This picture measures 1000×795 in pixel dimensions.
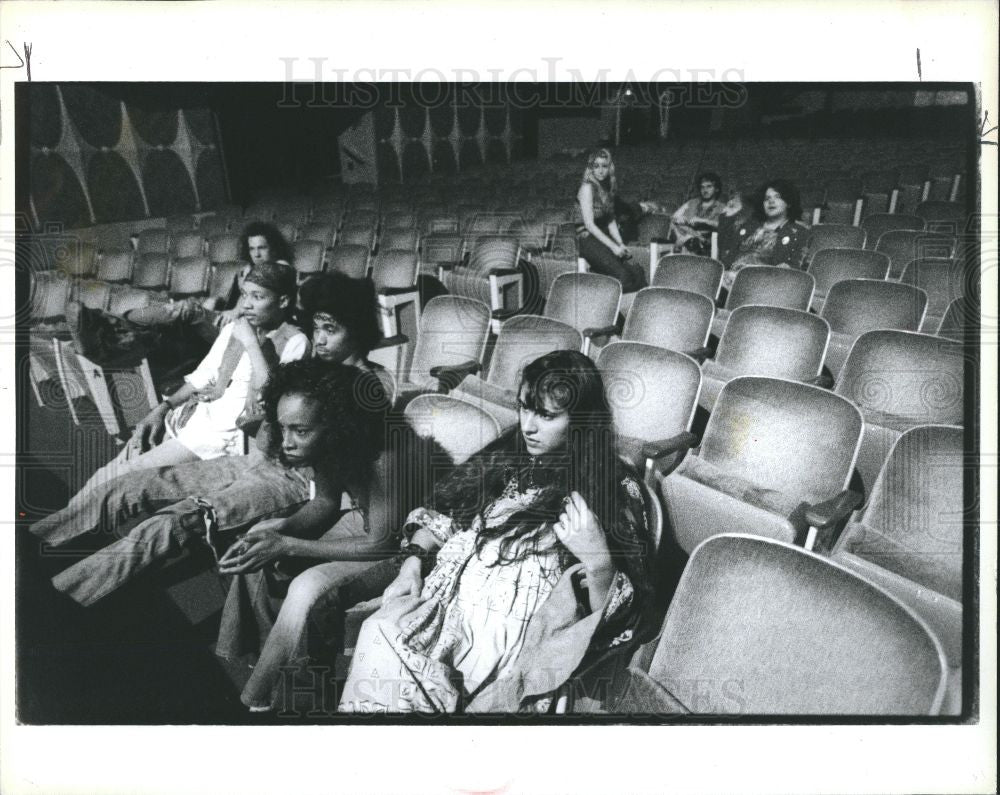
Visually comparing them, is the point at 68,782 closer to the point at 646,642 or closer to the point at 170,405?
the point at 170,405

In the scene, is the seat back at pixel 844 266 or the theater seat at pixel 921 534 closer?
the theater seat at pixel 921 534

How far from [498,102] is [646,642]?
134 centimetres

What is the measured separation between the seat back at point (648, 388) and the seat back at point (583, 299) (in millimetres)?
92

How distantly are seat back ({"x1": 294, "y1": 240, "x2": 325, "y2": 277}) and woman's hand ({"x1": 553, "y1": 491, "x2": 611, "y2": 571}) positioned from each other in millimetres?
860

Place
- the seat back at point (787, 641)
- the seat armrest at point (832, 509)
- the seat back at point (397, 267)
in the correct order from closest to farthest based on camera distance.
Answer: the seat back at point (787, 641)
the seat armrest at point (832, 509)
the seat back at point (397, 267)

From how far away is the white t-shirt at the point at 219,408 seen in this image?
70.0 inches

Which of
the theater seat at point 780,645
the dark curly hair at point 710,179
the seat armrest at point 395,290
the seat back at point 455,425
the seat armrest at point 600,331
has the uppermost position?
the dark curly hair at point 710,179

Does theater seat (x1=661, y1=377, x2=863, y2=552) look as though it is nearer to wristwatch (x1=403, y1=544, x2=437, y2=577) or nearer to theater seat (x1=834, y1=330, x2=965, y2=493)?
theater seat (x1=834, y1=330, x2=965, y2=493)

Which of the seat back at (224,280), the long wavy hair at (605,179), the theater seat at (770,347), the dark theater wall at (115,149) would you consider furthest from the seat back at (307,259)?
the theater seat at (770,347)

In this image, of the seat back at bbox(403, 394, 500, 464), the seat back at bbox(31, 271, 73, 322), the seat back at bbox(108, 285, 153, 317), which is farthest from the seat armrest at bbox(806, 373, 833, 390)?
the seat back at bbox(31, 271, 73, 322)

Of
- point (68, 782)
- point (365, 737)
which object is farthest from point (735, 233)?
point (68, 782)

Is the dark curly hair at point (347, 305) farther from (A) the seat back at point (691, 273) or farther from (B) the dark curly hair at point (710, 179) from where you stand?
(B) the dark curly hair at point (710, 179)

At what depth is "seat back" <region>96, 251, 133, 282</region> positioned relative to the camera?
176 centimetres

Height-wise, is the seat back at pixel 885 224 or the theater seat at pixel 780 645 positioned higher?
the seat back at pixel 885 224
